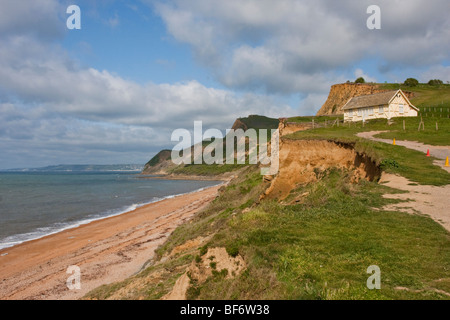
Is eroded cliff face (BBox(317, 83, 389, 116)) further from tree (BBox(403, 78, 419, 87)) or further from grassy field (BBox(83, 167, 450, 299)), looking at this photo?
grassy field (BBox(83, 167, 450, 299))

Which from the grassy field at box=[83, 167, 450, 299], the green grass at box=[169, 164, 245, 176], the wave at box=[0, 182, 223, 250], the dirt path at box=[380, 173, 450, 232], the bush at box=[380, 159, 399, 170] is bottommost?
the wave at box=[0, 182, 223, 250]

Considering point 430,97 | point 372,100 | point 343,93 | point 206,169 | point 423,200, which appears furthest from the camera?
point 206,169

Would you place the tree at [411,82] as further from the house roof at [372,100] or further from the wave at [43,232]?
the wave at [43,232]

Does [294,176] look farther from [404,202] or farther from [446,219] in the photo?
[446,219]

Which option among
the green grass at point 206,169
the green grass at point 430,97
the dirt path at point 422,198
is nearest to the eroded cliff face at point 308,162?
the dirt path at point 422,198

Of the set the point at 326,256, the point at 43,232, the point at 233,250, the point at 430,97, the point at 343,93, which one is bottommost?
the point at 43,232

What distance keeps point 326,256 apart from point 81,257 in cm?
1975

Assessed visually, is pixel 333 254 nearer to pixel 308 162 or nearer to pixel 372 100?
pixel 308 162

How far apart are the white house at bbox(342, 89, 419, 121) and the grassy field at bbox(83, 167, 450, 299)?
3407cm

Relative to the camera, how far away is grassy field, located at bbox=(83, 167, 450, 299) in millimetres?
5688

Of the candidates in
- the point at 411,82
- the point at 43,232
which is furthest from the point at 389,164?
the point at 411,82

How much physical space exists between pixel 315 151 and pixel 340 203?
29.7 feet

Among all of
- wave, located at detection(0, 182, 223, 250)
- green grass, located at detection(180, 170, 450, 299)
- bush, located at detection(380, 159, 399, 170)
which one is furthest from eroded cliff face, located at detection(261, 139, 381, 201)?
wave, located at detection(0, 182, 223, 250)

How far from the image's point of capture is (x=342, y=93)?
246 feet
